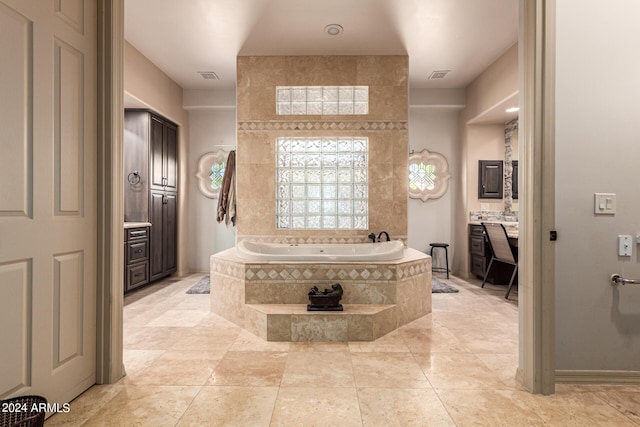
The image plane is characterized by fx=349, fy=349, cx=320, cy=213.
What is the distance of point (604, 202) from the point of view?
1847mm

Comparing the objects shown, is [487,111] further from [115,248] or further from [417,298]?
[115,248]

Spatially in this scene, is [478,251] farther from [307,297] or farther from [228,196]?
[228,196]

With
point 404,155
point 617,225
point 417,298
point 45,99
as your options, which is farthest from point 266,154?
point 617,225

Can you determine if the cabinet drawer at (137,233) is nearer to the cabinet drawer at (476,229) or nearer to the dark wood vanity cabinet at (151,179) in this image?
the dark wood vanity cabinet at (151,179)

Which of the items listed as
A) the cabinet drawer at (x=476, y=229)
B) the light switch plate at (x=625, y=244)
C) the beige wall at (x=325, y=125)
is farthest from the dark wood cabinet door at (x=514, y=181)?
the light switch plate at (x=625, y=244)

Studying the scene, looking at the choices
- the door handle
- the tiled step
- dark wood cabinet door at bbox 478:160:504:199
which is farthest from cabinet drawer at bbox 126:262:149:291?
dark wood cabinet door at bbox 478:160:504:199

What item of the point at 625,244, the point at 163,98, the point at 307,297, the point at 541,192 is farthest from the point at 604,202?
the point at 163,98

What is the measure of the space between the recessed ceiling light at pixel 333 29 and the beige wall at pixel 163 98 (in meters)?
2.17

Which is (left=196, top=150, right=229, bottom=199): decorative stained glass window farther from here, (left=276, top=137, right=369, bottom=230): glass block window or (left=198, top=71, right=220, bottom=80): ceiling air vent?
(left=276, top=137, right=369, bottom=230): glass block window

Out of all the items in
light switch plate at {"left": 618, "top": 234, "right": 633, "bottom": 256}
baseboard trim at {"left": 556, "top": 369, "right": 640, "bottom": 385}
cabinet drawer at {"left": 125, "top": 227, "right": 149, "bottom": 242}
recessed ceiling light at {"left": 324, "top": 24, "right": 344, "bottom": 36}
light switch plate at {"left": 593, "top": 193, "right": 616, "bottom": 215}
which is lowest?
baseboard trim at {"left": 556, "top": 369, "right": 640, "bottom": 385}

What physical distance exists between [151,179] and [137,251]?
3.04 ft

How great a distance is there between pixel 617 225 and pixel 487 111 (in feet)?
9.85

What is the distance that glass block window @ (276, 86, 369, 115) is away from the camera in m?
4.16

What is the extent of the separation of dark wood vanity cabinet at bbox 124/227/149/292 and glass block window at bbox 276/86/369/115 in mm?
2220
